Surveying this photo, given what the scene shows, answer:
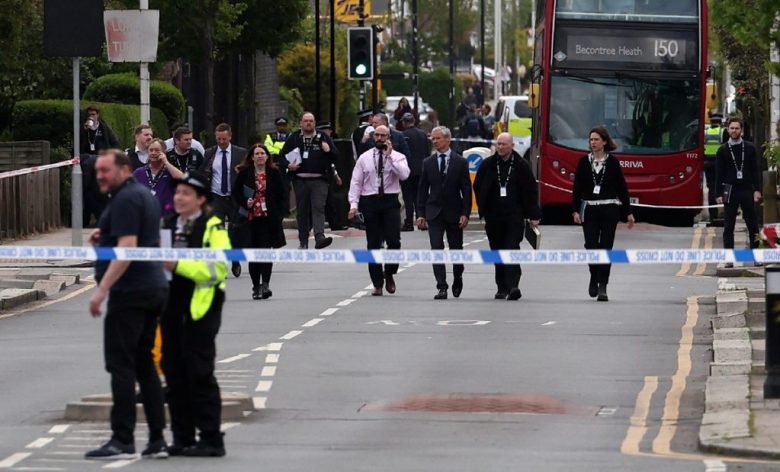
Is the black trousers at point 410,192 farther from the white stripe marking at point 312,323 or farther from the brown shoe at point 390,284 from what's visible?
the white stripe marking at point 312,323

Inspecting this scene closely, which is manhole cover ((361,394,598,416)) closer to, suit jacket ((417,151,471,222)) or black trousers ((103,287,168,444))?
black trousers ((103,287,168,444))

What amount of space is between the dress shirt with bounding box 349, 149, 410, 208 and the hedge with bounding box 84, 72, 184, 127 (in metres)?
17.0

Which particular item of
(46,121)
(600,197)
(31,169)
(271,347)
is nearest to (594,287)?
(600,197)

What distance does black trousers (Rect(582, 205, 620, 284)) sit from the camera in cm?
2089

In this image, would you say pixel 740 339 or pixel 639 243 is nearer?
pixel 740 339

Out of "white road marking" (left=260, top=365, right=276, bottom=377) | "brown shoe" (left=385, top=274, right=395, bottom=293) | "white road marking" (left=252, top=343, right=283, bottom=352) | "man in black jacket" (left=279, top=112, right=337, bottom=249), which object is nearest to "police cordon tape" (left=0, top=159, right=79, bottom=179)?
"man in black jacket" (left=279, top=112, right=337, bottom=249)

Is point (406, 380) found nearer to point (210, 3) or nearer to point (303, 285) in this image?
point (303, 285)

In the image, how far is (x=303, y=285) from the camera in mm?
23438

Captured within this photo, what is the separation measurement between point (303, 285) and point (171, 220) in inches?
456

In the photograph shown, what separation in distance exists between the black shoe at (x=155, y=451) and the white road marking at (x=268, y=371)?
365cm

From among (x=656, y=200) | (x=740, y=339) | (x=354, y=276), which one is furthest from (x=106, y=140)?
(x=740, y=339)

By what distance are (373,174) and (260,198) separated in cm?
126

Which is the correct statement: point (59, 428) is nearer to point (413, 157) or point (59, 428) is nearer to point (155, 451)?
point (155, 451)

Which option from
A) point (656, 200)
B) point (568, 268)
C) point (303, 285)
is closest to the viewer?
point (303, 285)
